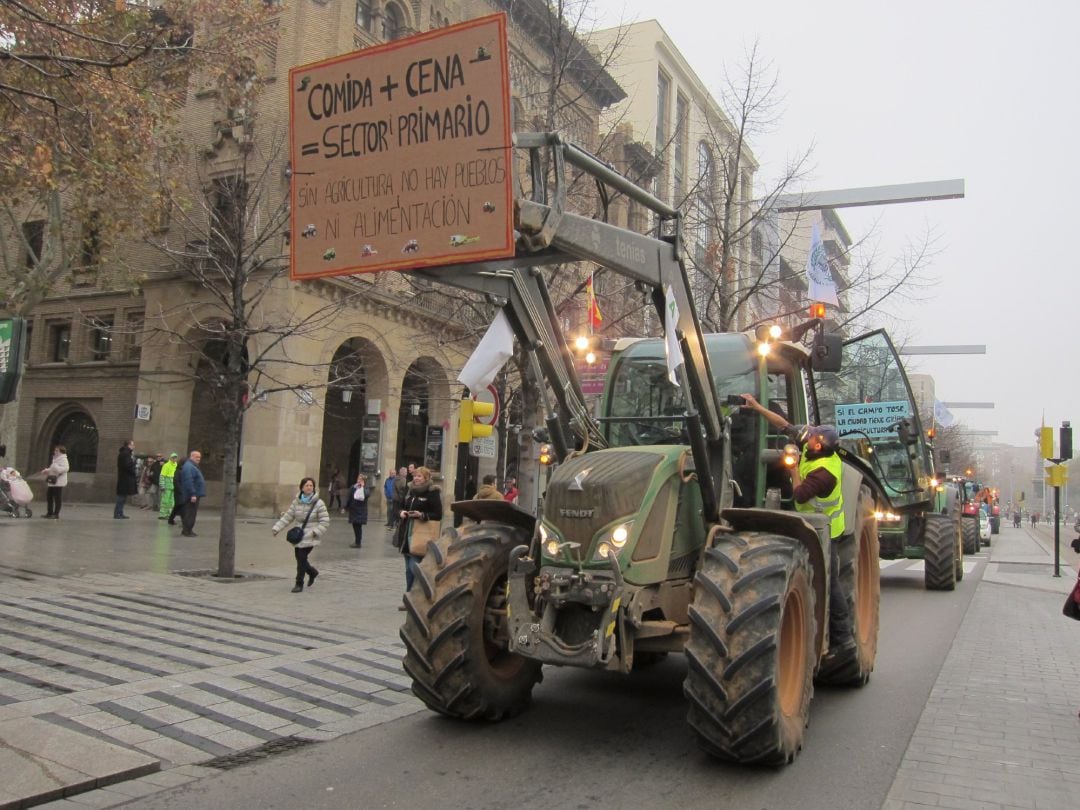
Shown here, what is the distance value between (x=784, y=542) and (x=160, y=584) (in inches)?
342

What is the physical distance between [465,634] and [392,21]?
24.4m

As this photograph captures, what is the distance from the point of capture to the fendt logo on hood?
16.8 feet

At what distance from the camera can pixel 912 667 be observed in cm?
797

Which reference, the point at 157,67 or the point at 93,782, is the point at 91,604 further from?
the point at 157,67

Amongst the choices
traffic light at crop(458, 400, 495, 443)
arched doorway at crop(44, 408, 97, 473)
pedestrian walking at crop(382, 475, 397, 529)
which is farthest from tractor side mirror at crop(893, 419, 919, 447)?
arched doorway at crop(44, 408, 97, 473)

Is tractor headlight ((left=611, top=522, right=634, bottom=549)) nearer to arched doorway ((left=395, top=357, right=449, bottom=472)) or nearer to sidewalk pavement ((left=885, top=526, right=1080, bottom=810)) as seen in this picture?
sidewalk pavement ((left=885, top=526, right=1080, bottom=810))

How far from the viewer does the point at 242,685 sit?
6.43m

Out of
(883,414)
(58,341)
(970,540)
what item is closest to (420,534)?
(883,414)

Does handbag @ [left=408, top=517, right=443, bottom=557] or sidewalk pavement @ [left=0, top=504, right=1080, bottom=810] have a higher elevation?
handbag @ [left=408, top=517, right=443, bottom=557]

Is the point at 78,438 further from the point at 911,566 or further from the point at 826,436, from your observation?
the point at 826,436

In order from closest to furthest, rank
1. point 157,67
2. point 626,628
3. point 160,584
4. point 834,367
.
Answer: point 626,628, point 834,367, point 160,584, point 157,67

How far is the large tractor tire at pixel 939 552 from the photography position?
14.0m

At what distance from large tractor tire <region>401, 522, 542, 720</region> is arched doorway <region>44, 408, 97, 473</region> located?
89.8ft

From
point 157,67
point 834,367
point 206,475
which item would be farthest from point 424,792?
point 206,475
